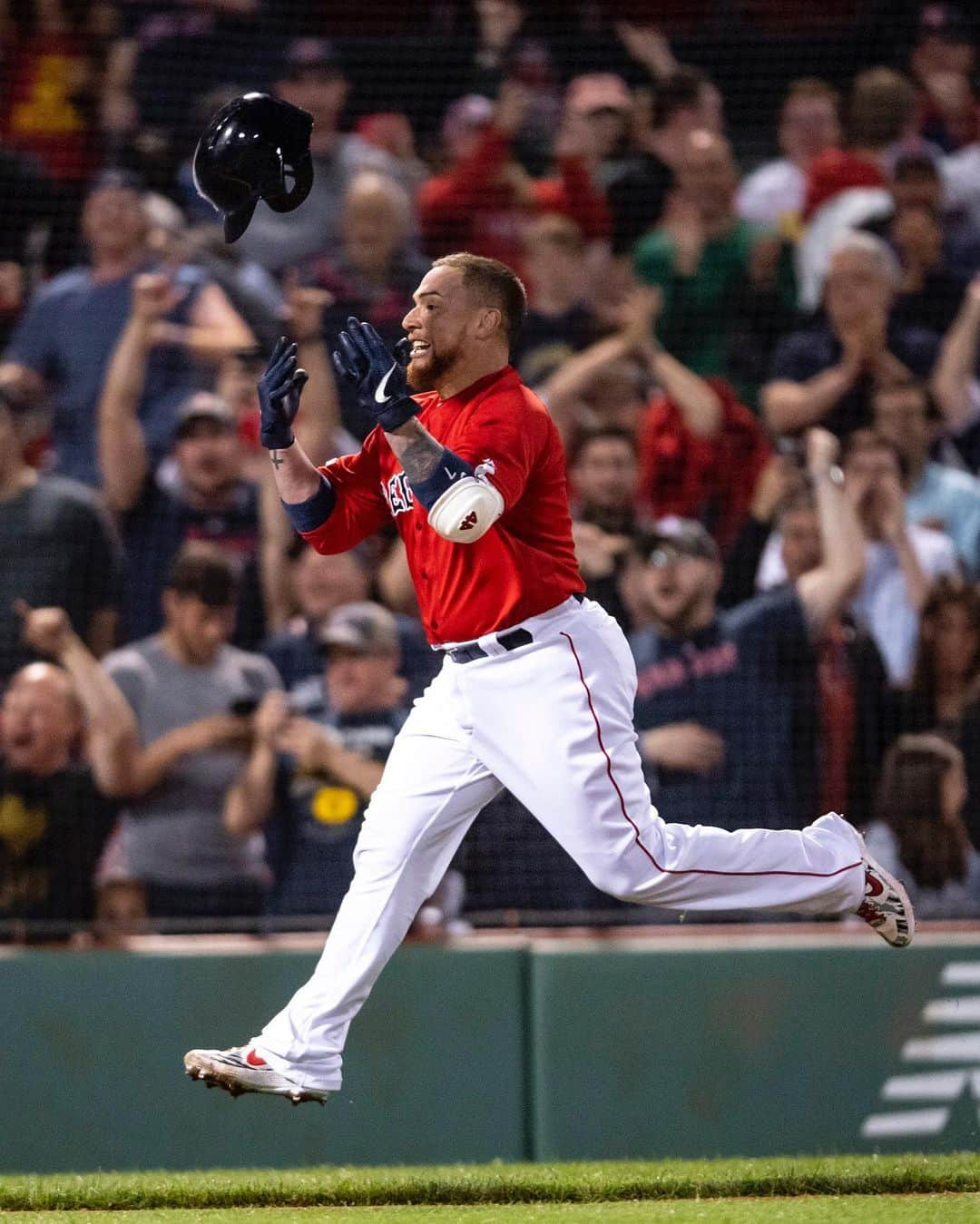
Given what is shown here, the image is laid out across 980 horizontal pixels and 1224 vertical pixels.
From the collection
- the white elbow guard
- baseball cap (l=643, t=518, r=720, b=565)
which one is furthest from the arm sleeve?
baseball cap (l=643, t=518, r=720, b=565)

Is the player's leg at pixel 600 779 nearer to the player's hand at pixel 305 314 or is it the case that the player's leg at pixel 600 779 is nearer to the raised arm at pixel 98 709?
the raised arm at pixel 98 709

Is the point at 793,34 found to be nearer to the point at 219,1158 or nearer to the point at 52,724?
the point at 52,724

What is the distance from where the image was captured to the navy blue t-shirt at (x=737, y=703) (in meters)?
6.34

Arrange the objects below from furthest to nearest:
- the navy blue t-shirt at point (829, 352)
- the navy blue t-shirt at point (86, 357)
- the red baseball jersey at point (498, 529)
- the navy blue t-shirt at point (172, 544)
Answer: the navy blue t-shirt at point (829, 352)
the navy blue t-shirt at point (86, 357)
the navy blue t-shirt at point (172, 544)
the red baseball jersey at point (498, 529)

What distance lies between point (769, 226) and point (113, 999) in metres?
4.63

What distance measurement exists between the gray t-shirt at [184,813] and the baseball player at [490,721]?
227 cm

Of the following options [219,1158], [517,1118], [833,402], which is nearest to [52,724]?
[219,1158]

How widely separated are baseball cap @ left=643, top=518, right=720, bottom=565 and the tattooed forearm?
3011 mm

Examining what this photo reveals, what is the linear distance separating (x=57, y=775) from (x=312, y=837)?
2.87ft

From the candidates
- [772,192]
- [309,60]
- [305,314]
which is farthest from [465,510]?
[309,60]

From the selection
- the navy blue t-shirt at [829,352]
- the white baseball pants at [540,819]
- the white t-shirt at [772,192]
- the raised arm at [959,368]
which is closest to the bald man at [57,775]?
the white baseball pants at [540,819]

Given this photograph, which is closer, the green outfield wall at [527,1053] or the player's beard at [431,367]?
the player's beard at [431,367]

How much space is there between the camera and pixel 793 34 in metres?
9.61

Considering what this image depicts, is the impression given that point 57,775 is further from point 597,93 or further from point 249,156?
point 597,93
